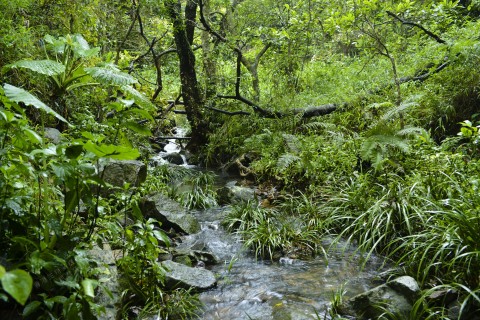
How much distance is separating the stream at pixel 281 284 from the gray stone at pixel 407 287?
19.5 inches

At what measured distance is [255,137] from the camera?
805 centimetres

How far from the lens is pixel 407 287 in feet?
9.45

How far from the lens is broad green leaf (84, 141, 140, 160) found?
1976 millimetres

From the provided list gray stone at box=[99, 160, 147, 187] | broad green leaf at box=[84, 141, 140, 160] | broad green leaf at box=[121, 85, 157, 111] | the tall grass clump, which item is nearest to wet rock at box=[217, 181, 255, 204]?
the tall grass clump

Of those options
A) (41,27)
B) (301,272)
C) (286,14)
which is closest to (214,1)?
(286,14)

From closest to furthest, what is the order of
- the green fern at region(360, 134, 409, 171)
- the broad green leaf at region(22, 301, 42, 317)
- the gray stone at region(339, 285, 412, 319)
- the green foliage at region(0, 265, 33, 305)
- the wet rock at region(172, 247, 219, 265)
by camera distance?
the green foliage at region(0, 265, 33, 305) < the broad green leaf at region(22, 301, 42, 317) < the gray stone at region(339, 285, 412, 319) < the green fern at region(360, 134, 409, 171) < the wet rock at region(172, 247, 219, 265)

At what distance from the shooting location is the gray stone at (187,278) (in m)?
3.47

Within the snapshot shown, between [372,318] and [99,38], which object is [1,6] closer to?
[99,38]

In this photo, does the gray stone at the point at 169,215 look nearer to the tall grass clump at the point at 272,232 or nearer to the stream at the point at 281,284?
the tall grass clump at the point at 272,232

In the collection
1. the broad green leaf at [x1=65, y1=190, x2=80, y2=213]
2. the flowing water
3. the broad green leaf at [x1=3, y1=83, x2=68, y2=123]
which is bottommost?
the flowing water

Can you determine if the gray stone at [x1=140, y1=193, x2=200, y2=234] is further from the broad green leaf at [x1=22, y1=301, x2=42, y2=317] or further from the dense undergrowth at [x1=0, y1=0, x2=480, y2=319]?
the broad green leaf at [x1=22, y1=301, x2=42, y2=317]

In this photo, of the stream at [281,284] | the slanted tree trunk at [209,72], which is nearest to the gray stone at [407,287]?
the stream at [281,284]

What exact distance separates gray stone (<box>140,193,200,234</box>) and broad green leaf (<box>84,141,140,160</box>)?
10.6 feet

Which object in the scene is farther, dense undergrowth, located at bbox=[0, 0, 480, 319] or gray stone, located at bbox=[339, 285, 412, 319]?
gray stone, located at bbox=[339, 285, 412, 319]
